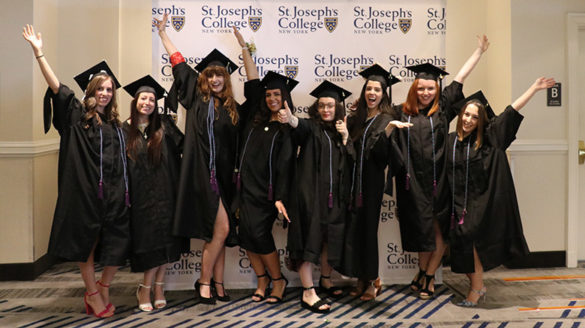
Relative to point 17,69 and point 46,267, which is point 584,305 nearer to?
point 46,267

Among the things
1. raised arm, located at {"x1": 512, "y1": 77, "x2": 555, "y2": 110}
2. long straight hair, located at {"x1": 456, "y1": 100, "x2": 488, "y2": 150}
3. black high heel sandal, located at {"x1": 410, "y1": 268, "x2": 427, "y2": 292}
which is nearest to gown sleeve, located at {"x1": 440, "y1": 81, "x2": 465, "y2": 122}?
long straight hair, located at {"x1": 456, "y1": 100, "x2": 488, "y2": 150}

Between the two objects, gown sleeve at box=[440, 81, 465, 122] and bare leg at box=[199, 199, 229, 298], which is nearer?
bare leg at box=[199, 199, 229, 298]

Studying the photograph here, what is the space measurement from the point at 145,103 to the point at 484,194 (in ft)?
8.35

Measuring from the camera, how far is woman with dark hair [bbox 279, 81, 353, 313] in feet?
13.4

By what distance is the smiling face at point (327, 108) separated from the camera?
4090mm

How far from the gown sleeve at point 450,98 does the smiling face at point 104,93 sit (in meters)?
2.49

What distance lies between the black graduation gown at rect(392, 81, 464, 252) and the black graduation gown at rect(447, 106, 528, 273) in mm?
166

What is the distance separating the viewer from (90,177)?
377 cm

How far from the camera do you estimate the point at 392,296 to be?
14.3ft

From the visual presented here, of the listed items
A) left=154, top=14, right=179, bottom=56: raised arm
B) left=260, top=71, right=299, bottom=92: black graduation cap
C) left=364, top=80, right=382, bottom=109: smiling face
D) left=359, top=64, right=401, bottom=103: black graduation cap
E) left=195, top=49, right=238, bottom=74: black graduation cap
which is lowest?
left=364, top=80, right=382, bottom=109: smiling face

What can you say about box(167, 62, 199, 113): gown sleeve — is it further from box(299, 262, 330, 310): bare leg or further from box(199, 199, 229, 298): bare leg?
box(299, 262, 330, 310): bare leg

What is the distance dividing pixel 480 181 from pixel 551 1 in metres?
2.22

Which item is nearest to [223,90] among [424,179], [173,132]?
[173,132]

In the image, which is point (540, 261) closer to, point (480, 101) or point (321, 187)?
point (480, 101)
